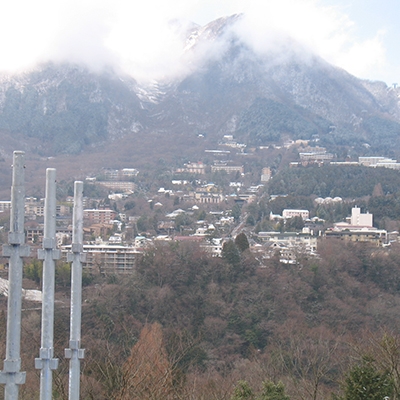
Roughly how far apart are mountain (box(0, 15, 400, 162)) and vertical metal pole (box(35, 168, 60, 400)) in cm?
7893

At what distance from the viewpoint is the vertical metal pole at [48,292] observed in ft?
31.3

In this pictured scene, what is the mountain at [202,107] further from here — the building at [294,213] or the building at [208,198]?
the building at [294,213]

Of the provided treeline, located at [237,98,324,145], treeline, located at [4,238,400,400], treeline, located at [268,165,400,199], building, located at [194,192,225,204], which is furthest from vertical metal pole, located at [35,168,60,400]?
treeline, located at [237,98,324,145]

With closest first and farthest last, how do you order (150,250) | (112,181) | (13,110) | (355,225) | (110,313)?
(110,313) < (150,250) < (355,225) < (112,181) < (13,110)

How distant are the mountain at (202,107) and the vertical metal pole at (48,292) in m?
78.9

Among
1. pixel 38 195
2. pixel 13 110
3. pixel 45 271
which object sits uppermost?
pixel 13 110

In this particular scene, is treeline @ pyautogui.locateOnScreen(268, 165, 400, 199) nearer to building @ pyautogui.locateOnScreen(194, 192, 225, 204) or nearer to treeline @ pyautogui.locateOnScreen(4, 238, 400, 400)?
building @ pyautogui.locateOnScreen(194, 192, 225, 204)

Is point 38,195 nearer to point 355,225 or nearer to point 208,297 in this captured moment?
point 355,225

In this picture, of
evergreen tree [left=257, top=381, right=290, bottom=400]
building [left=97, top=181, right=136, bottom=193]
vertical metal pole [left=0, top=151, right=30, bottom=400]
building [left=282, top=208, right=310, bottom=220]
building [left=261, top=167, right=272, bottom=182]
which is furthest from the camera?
building [left=261, top=167, right=272, bottom=182]

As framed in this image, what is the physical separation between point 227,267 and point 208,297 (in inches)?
89.7

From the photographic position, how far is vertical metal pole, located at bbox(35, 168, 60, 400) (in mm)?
9531

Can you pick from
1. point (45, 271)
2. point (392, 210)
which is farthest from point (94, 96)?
point (45, 271)

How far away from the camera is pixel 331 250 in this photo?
139ft

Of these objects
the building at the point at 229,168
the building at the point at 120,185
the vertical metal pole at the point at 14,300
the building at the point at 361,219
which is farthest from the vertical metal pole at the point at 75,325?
the building at the point at 229,168
